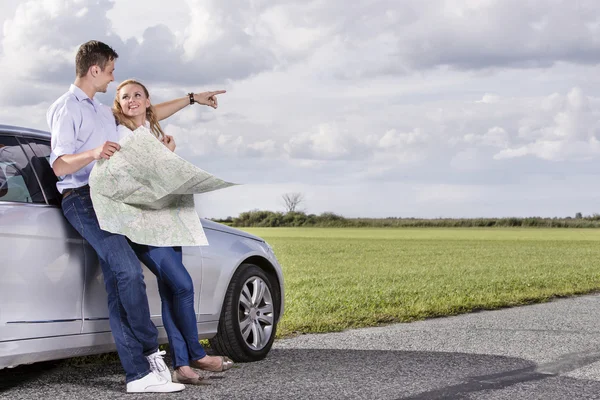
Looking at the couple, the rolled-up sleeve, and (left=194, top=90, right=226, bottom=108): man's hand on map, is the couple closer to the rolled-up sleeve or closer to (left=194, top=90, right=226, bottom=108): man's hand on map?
the rolled-up sleeve

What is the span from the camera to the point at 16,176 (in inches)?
205

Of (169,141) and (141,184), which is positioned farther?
(169,141)

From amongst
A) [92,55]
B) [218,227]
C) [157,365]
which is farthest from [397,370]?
[92,55]

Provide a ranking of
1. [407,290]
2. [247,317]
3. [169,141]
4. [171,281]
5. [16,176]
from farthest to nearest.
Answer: [407,290], [247,317], [169,141], [171,281], [16,176]

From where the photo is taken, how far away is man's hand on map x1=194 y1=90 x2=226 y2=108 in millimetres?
6742

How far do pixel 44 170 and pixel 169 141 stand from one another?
0.85 m

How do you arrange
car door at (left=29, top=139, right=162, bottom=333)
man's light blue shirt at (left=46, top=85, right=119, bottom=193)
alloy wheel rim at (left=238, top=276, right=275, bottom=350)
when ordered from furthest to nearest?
alloy wheel rim at (left=238, top=276, right=275, bottom=350) < car door at (left=29, top=139, right=162, bottom=333) < man's light blue shirt at (left=46, top=85, right=119, bottom=193)

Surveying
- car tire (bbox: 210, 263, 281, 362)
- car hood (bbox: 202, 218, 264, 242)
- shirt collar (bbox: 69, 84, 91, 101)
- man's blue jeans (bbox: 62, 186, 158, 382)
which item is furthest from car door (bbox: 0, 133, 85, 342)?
car tire (bbox: 210, 263, 281, 362)

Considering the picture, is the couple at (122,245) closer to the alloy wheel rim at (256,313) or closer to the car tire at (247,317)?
the car tire at (247,317)

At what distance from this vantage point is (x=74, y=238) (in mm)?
5320

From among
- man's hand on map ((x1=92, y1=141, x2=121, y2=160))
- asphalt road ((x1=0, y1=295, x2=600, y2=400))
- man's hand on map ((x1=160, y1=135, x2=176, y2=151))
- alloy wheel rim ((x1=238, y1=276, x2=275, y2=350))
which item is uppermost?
man's hand on map ((x1=160, y1=135, x2=176, y2=151))

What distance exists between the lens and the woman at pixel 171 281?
5.64 m

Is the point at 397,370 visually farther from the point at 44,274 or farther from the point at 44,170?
the point at 44,170

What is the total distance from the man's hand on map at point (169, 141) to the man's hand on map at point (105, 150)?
65 centimetres
